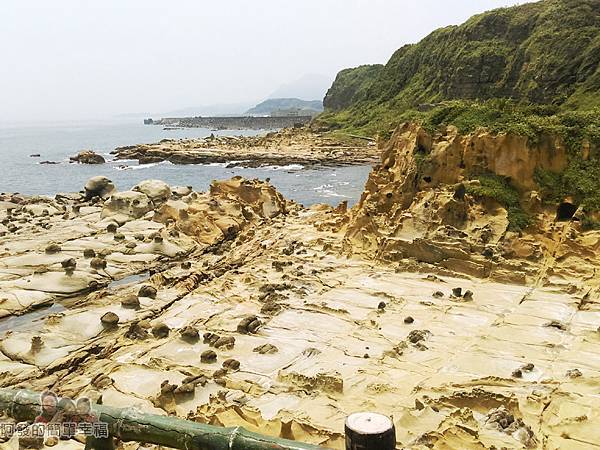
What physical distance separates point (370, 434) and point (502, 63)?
101096 mm

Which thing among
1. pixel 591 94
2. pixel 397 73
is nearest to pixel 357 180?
pixel 591 94

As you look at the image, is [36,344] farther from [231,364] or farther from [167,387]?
[231,364]

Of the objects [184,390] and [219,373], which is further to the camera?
[219,373]

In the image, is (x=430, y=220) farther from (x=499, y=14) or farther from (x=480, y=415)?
(x=499, y=14)

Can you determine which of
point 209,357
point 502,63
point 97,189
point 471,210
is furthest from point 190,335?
point 502,63

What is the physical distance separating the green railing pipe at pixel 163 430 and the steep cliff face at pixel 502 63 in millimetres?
67829

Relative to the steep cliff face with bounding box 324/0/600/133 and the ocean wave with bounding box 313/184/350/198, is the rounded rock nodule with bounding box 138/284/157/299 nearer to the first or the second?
the ocean wave with bounding box 313/184/350/198

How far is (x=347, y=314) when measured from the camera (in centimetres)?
1905

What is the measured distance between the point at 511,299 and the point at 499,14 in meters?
100.0

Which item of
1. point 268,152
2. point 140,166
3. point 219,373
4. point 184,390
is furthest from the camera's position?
point 268,152

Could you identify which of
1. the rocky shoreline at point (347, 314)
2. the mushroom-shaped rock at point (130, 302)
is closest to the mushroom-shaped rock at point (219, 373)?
the rocky shoreline at point (347, 314)

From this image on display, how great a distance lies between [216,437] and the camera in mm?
4648

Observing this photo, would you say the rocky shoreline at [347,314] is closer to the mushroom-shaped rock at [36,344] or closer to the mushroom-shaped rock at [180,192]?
the mushroom-shaped rock at [36,344]

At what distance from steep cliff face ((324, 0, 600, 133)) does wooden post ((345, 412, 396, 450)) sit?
222ft
